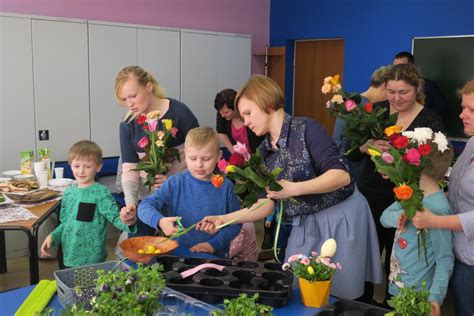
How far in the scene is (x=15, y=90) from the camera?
4441 millimetres

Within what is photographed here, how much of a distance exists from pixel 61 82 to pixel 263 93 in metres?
3.36

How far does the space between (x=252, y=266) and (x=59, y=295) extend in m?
0.64

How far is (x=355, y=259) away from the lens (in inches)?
77.2

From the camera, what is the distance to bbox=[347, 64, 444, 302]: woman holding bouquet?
2.51 meters

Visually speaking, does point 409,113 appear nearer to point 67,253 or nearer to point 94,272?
point 94,272

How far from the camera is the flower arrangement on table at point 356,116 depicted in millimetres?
2480

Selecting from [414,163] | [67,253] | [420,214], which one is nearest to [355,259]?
[420,214]

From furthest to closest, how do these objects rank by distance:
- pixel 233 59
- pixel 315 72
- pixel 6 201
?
pixel 315 72 < pixel 233 59 < pixel 6 201

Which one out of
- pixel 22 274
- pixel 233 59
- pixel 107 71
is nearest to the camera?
pixel 22 274

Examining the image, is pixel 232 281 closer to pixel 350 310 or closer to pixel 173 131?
pixel 350 310

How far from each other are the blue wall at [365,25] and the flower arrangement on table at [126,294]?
4647 millimetres

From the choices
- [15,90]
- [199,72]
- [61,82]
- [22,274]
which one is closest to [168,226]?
[22,274]

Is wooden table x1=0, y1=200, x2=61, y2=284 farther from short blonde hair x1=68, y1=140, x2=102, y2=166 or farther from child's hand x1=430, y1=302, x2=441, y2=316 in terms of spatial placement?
child's hand x1=430, y1=302, x2=441, y2=316

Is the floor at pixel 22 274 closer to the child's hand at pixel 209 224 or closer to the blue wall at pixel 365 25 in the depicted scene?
the child's hand at pixel 209 224
